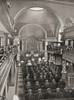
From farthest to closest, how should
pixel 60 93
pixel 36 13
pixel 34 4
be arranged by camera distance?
pixel 36 13 → pixel 34 4 → pixel 60 93

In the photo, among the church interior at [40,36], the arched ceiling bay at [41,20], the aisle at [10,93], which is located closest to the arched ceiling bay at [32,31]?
the church interior at [40,36]

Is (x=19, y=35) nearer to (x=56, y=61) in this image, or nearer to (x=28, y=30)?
(x=28, y=30)

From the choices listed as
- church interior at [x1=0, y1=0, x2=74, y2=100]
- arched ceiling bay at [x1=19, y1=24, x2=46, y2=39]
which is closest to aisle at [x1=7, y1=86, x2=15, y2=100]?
church interior at [x1=0, y1=0, x2=74, y2=100]

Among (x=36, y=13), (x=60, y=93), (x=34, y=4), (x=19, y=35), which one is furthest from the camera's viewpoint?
(x=19, y=35)

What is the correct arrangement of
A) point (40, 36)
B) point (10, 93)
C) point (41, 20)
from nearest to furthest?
point (10, 93) → point (41, 20) → point (40, 36)

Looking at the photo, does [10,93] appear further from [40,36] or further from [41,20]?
[40,36]

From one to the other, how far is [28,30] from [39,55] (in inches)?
169

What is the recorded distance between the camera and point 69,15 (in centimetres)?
1467

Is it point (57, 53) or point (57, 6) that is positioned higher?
point (57, 6)

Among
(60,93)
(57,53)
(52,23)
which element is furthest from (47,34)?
(60,93)

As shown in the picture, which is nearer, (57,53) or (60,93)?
(60,93)

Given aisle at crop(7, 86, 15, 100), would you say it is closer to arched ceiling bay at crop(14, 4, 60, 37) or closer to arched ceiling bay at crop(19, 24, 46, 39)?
arched ceiling bay at crop(14, 4, 60, 37)

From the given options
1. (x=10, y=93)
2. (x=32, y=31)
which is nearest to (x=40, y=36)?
(x=32, y=31)

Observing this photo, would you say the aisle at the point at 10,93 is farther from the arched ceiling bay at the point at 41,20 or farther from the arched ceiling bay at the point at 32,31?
the arched ceiling bay at the point at 32,31
